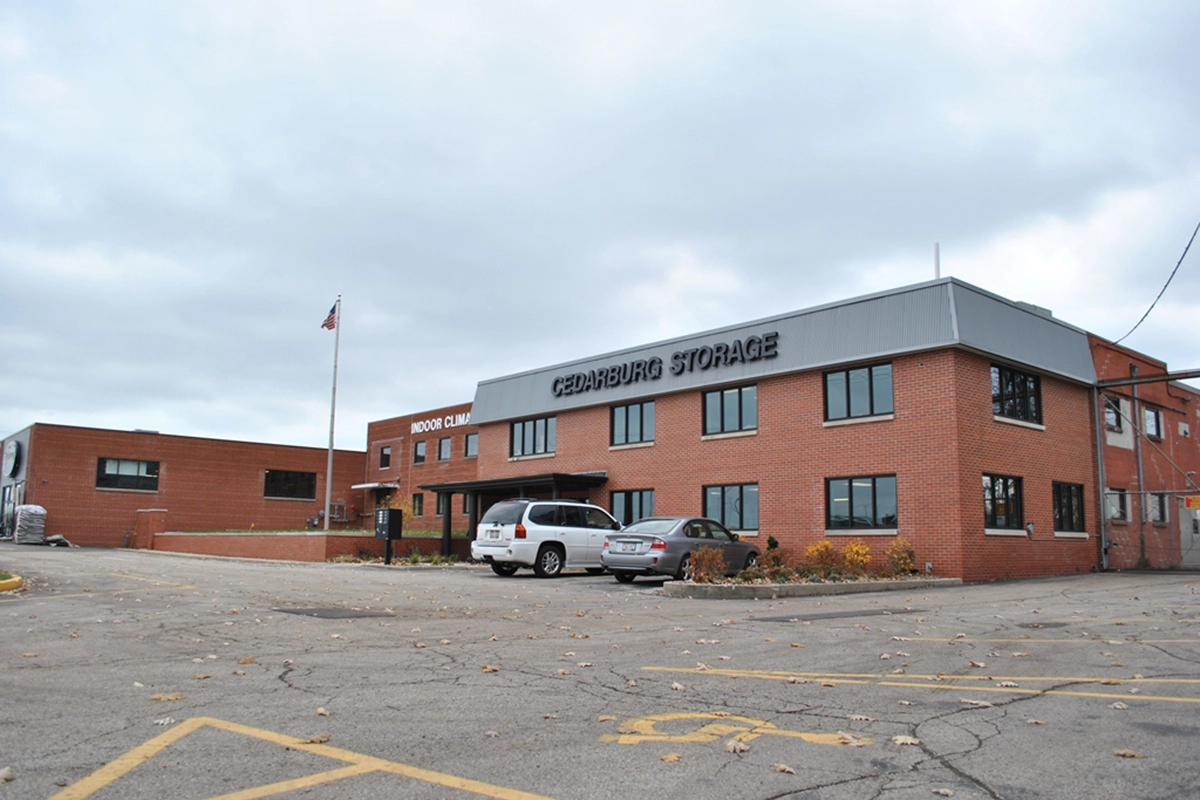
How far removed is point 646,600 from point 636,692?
9224 millimetres

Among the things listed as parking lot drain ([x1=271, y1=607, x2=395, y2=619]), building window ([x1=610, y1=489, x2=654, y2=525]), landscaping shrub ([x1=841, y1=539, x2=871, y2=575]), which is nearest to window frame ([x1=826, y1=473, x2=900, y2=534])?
landscaping shrub ([x1=841, y1=539, x2=871, y2=575])

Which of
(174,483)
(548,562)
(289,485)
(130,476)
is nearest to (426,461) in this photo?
(289,485)

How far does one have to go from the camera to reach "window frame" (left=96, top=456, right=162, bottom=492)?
1967 inches

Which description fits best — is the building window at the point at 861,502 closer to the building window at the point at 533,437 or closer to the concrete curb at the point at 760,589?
the concrete curb at the point at 760,589

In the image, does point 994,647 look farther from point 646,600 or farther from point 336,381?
point 336,381

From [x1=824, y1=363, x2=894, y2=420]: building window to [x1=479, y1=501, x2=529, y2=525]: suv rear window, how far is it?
Result: 8194 millimetres

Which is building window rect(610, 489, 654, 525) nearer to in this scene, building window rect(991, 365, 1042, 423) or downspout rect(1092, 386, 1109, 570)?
building window rect(991, 365, 1042, 423)

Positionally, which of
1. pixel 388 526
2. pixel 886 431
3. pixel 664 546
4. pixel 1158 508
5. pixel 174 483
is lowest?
pixel 664 546

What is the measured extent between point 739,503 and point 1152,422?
13706 millimetres

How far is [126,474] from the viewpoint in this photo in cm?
5069

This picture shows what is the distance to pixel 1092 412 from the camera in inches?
1046

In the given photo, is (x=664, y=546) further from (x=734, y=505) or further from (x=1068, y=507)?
(x=1068, y=507)

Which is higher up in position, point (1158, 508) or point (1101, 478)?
point (1101, 478)

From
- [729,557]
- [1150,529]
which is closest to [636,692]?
[729,557]
